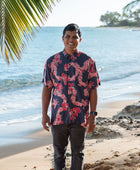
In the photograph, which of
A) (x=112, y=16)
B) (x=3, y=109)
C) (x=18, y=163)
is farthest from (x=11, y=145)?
(x=112, y=16)

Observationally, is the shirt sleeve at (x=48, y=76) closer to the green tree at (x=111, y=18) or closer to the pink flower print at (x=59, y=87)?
the pink flower print at (x=59, y=87)

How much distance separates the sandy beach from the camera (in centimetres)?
392

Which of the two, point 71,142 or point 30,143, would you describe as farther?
point 30,143

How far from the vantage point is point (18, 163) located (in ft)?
15.4

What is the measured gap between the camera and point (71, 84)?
9.70 ft

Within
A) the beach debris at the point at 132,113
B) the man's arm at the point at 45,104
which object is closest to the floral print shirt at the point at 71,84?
the man's arm at the point at 45,104

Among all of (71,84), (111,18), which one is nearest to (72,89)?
(71,84)

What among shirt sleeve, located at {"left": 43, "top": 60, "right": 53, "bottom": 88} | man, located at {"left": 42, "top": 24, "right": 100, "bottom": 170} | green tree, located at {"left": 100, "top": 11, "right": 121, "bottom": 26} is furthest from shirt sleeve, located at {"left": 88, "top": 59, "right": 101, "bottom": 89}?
green tree, located at {"left": 100, "top": 11, "right": 121, "bottom": 26}

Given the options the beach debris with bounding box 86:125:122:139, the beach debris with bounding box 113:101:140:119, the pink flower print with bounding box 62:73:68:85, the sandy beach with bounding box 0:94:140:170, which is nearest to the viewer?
the pink flower print with bounding box 62:73:68:85

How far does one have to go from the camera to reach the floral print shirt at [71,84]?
9.70 ft

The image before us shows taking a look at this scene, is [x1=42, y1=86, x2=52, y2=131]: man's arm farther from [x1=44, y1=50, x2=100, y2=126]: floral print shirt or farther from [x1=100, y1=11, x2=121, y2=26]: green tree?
[x1=100, y1=11, x2=121, y2=26]: green tree

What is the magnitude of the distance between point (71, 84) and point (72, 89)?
0.15 feet

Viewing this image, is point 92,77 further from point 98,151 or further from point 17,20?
point 98,151

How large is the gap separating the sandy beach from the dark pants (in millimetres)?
754
